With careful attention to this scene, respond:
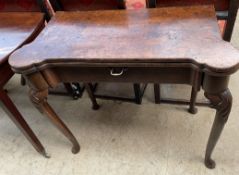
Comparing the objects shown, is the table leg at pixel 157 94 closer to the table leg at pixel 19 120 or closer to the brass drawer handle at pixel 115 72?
the brass drawer handle at pixel 115 72

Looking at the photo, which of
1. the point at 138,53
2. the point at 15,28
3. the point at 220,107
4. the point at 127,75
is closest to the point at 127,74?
the point at 127,75

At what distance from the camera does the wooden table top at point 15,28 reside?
45.1 inches

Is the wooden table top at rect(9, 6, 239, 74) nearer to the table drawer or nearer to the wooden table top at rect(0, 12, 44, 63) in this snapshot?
the table drawer

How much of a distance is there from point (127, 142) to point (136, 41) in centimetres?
73

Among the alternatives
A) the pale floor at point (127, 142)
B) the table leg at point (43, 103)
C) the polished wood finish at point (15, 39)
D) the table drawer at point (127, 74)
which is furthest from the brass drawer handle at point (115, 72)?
the pale floor at point (127, 142)

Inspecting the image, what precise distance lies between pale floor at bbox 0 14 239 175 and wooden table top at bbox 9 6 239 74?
0.71 metres

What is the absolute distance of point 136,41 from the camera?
92cm

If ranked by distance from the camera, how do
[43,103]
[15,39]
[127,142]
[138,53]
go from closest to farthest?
[138,53]
[43,103]
[15,39]
[127,142]

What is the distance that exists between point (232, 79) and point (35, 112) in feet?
4.69

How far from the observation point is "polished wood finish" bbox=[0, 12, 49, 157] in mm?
1125

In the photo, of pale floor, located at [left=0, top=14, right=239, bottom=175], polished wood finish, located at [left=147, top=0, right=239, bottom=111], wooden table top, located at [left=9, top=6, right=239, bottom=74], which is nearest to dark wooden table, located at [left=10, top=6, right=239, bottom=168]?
wooden table top, located at [left=9, top=6, right=239, bottom=74]

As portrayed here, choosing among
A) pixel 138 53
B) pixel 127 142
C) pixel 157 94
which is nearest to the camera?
pixel 138 53

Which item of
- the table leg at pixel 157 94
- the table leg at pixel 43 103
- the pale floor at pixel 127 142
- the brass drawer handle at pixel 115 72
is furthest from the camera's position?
the table leg at pixel 157 94

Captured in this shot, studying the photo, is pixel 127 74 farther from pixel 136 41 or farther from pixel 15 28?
pixel 15 28
